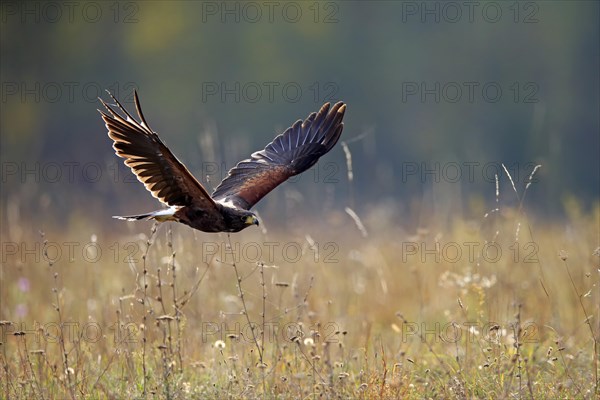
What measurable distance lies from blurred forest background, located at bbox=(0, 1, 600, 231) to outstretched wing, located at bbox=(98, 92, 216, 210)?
53.1 ft

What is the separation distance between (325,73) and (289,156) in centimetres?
1718

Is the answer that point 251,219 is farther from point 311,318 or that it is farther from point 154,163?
point 311,318

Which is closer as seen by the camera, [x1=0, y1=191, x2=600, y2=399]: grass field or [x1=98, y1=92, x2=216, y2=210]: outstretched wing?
[x1=0, y1=191, x2=600, y2=399]: grass field


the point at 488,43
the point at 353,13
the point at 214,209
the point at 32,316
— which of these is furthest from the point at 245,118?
the point at 214,209

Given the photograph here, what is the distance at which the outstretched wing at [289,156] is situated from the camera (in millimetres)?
7527

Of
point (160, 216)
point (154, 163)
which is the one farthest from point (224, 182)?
point (154, 163)

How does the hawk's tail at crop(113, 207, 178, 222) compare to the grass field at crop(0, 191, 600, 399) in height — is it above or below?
above

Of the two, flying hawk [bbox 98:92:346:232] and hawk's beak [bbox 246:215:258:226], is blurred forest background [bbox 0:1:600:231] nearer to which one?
flying hawk [bbox 98:92:346:232]

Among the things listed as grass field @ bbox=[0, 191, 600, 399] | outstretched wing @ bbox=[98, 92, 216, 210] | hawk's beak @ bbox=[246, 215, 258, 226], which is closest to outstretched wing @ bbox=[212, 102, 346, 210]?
grass field @ bbox=[0, 191, 600, 399]

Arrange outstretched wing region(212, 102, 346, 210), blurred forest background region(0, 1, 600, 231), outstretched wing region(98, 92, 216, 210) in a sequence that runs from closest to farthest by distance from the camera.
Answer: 1. outstretched wing region(98, 92, 216, 210)
2. outstretched wing region(212, 102, 346, 210)
3. blurred forest background region(0, 1, 600, 231)

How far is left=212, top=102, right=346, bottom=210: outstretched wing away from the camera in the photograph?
296 inches

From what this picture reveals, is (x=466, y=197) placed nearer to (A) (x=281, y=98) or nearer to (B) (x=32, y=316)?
(A) (x=281, y=98)

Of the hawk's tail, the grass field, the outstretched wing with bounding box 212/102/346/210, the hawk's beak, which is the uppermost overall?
the outstretched wing with bounding box 212/102/346/210

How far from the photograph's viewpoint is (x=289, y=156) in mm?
7785
